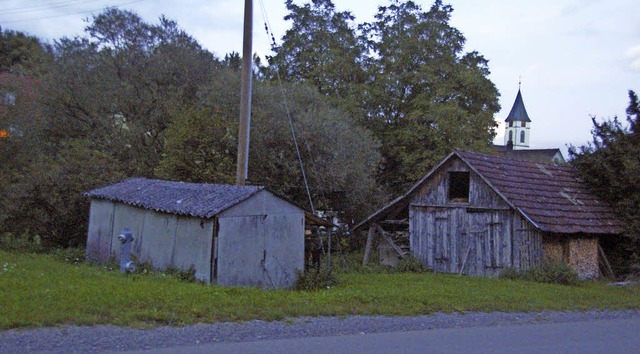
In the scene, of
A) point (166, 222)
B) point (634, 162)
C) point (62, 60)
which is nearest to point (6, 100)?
point (62, 60)

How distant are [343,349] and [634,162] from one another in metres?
19.5

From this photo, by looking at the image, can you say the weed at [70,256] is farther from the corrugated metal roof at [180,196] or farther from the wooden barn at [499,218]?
the wooden barn at [499,218]

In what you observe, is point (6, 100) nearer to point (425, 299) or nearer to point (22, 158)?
point (22, 158)

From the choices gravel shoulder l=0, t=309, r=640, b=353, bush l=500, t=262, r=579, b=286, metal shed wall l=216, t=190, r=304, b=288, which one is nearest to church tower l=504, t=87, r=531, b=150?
bush l=500, t=262, r=579, b=286

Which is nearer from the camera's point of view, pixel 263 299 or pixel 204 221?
pixel 263 299

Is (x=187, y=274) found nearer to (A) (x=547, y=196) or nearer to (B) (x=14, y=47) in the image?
(A) (x=547, y=196)

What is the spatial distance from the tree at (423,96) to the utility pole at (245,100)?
15.5 meters

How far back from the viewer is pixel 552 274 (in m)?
21.4

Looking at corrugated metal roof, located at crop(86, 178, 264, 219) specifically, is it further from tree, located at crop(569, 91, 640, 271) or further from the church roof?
the church roof

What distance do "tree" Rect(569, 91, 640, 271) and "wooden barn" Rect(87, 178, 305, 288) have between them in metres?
13.5

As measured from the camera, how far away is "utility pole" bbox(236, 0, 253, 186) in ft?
67.4

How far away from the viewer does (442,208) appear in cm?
2573

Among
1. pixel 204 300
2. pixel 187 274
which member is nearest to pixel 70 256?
pixel 187 274

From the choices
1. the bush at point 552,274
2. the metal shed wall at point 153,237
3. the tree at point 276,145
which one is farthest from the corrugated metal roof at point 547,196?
the metal shed wall at point 153,237
